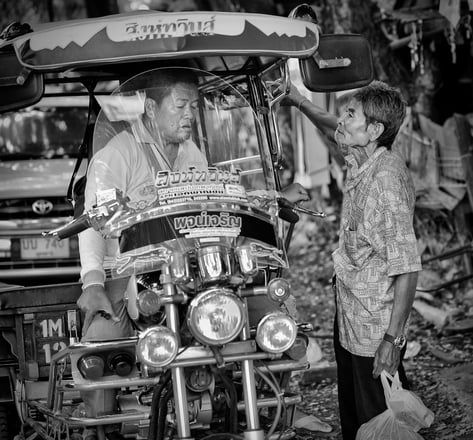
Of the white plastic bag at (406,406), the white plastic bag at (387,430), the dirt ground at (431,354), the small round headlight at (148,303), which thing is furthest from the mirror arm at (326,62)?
the dirt ground at (431,354)

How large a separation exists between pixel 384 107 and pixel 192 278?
166 cm

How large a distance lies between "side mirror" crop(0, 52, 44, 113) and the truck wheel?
2482mm

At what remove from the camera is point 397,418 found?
14.8 feet

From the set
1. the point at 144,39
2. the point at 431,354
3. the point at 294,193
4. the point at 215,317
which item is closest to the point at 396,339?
the point at 294,193

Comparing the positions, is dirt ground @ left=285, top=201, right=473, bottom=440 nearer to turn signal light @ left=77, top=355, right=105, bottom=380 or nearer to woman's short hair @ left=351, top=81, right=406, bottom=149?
turn signal light @ left=77, top=355, right=105, bottom=380

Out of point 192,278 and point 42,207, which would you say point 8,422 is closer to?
point 192,278

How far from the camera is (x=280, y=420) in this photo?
4219 millimetres

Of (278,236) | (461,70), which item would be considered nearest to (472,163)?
(461,70)

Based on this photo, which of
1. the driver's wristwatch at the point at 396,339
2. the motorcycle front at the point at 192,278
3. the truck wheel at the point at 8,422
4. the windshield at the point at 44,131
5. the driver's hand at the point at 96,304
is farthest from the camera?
the windshield at the point at 44,131

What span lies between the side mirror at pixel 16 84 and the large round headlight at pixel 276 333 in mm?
1557

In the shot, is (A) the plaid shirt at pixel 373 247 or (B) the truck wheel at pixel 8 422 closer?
(A) the plaid shirt at pixel 373 247

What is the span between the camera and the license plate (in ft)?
29.1

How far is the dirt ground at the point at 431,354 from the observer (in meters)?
6.37

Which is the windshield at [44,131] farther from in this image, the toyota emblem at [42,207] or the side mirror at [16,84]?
the side mirror at [16,84]
